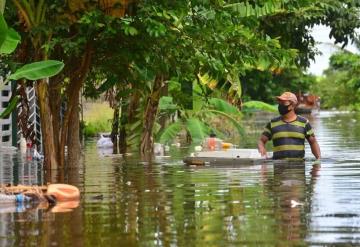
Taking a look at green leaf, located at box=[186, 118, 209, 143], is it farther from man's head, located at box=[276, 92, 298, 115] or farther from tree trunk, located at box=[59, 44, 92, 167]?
man's head, located at box=[276, 92, 298, 115]

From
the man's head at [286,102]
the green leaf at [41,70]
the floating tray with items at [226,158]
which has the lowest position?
the floating tray with items at [226,158]

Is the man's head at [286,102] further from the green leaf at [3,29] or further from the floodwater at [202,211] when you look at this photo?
the green leaf at [3,29]

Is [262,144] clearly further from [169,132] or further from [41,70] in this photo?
[169,132]

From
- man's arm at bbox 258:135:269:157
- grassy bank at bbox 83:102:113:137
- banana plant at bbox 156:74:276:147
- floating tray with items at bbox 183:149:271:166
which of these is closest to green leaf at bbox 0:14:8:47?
man's arm at bbox 258:135:269:157

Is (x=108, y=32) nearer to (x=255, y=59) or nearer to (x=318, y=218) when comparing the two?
(x=255, y=59)

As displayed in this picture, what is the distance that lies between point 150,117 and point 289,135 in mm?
9070

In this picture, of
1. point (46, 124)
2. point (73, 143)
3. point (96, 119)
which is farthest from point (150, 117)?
point (96, 119)

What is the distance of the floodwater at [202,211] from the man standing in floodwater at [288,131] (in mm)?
281

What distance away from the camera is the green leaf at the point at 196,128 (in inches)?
1115

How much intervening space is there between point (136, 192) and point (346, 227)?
443cm

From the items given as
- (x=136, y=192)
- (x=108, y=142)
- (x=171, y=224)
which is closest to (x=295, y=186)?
(x=136, y=192)

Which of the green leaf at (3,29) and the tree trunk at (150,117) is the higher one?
the green leaf at (3,29)

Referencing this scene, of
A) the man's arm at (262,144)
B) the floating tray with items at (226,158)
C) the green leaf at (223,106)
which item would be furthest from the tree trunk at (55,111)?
the green leaf at (223,106)

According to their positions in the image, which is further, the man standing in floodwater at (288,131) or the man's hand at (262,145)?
the man's hand at (262,145)
